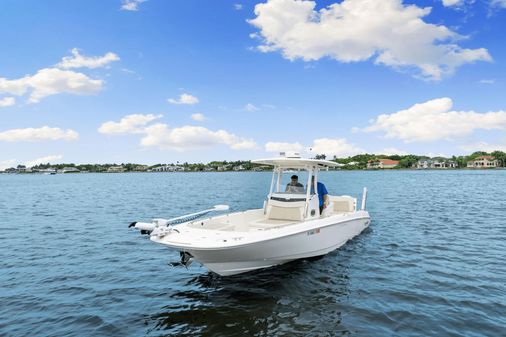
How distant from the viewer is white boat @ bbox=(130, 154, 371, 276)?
8562mm

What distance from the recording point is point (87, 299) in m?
8.65

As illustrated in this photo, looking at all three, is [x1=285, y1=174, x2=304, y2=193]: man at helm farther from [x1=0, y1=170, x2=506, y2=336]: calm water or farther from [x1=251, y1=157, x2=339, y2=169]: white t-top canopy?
[x1=0, y1=170, x2=506, y2=336]: calm water

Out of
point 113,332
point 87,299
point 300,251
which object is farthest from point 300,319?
point 87,299

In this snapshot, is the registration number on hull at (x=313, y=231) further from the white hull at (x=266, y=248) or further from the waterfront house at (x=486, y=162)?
the waterfront house at (x=486, y=162)

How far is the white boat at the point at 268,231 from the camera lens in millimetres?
8562

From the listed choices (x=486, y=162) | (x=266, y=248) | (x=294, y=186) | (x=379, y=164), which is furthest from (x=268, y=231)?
(x=486, y=162)

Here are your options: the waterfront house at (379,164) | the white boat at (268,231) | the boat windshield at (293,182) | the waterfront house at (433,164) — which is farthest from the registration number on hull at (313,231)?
the waterfront house at (433,164)

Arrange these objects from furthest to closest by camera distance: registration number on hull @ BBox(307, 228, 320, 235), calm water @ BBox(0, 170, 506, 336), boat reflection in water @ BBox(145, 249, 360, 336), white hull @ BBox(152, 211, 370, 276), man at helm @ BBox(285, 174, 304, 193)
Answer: man at helm @ BBox(285, 174, 304, 193) → registration number on hull @ BBox(307, 228, 320, 235) → white hull @ BBox(152, 211, 370, 276) → calm water @ BBox(0, 170, 506, 336) → boat reflection in water @ BBox(145, 249, 360, 336)

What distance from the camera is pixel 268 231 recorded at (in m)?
9.35

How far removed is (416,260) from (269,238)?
600cm

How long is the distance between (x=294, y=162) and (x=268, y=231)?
353cm

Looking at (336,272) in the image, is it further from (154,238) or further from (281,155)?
(154,238)

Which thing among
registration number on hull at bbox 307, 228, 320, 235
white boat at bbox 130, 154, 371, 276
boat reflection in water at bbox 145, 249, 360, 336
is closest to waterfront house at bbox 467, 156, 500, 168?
white boat at bbox 130, 154, 371, 276

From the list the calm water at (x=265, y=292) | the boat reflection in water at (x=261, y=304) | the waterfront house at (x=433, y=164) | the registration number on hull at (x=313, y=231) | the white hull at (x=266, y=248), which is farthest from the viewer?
the waterfront house at (x=433, y=164)
